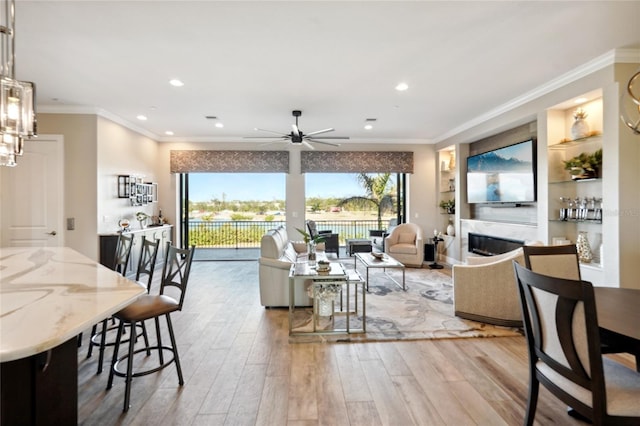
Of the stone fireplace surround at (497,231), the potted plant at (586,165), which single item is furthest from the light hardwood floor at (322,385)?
the stone fireplace surround at (497,231)

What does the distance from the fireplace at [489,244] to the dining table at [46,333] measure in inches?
209

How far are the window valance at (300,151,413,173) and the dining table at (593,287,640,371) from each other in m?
5.51

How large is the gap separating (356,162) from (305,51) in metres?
4.33

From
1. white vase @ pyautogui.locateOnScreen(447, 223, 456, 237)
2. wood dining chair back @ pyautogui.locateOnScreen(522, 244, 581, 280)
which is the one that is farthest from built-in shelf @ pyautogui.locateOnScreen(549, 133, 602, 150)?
white vase @ pyautogui.locateOnScreen(447, 223, 456, 237)

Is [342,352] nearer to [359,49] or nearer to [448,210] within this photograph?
[359,49]

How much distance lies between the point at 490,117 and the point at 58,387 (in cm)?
612

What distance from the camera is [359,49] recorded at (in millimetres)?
3039

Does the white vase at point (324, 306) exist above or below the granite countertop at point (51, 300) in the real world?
below

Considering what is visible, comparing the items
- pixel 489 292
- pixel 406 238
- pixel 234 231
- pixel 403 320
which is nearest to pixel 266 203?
pixel 234 231

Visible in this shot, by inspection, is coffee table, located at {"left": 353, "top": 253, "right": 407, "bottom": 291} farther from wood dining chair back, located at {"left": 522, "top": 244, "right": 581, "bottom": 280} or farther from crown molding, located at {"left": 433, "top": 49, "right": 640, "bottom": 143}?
crown molding, located at {"left": 433, "top": 49, "right": 640, "bottom": 143}

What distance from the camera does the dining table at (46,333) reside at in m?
1.03

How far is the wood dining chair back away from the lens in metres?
2.07

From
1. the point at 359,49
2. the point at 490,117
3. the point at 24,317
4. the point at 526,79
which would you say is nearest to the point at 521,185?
the point at 490,117

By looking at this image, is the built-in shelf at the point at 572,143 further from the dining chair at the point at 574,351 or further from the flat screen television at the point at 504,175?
the dining chair at the point at 574,351
